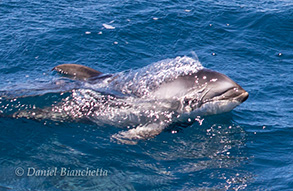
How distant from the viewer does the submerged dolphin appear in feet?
32.6

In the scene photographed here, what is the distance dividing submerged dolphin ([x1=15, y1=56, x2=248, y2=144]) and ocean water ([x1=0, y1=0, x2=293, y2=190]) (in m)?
0.22

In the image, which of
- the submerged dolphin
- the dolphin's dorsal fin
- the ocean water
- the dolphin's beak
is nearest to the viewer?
the ocean water

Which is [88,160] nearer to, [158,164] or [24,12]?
[158,164]

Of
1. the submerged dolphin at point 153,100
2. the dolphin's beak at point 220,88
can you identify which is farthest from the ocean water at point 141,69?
the dolphin's beak at point 220,88

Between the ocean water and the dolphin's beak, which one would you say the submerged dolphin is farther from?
the ocean water

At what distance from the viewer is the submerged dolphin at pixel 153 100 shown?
9938mm

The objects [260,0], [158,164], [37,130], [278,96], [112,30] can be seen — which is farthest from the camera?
[260,0]

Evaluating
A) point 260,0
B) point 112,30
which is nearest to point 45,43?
point 112,30

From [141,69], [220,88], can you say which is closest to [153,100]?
[141,69]

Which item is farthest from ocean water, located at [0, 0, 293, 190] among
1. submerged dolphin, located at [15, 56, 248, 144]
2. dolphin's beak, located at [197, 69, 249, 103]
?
dolphin's beak, located at [197, 69, 249, 103]

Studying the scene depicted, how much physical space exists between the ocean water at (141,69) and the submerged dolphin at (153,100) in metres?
0.22

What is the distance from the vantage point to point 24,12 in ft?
60.1

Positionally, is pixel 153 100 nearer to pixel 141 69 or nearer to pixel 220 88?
pixel 141 69

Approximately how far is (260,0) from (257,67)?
7.38m
